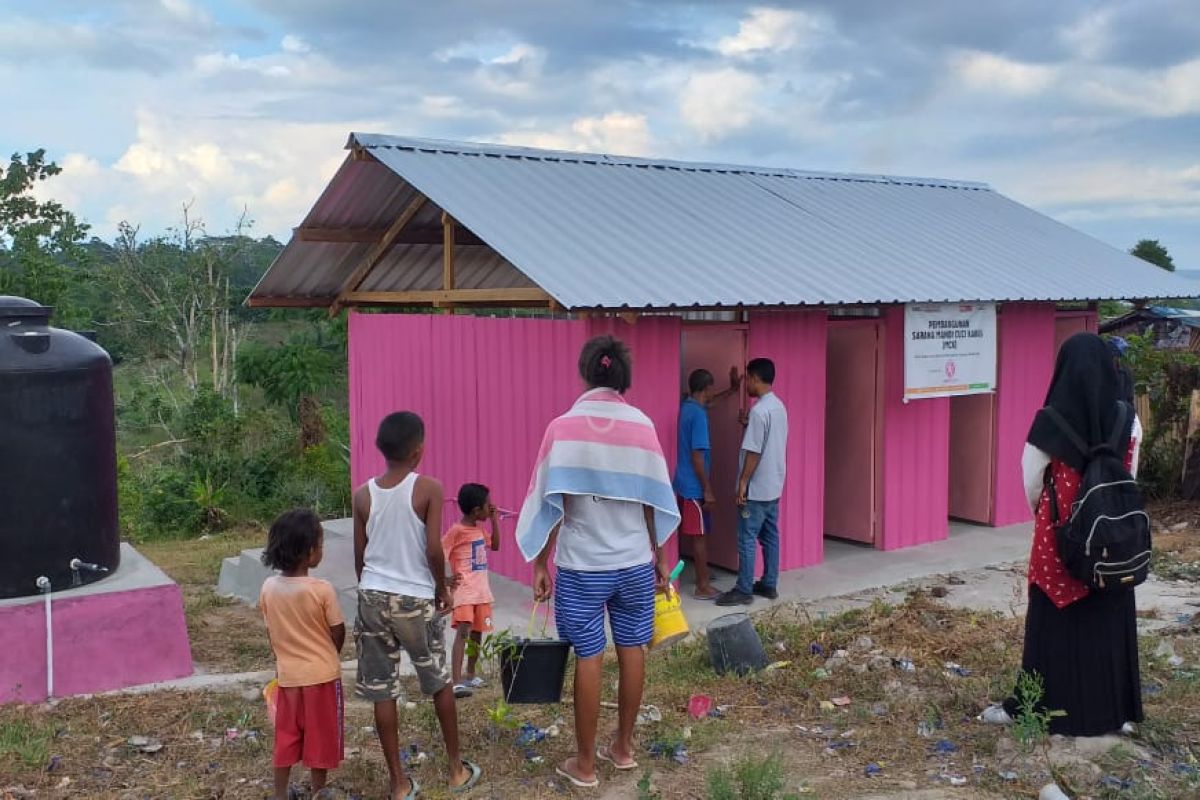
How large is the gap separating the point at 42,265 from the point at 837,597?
16895mm

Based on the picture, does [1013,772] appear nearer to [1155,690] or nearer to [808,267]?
[1155,690]

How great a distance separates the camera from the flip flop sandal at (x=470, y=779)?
4.41 metres

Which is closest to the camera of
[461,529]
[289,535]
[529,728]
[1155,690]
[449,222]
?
[289,535]

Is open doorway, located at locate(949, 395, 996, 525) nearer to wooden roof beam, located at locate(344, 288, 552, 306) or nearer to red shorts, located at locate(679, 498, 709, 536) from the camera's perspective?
red shorts, located at locate(679, 498, 709, 536)

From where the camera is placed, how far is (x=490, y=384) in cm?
841

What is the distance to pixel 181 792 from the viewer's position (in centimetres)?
450

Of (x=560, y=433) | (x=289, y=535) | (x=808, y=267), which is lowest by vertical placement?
(x=289, y=535)

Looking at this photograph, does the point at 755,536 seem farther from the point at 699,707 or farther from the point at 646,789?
the point at 646,789

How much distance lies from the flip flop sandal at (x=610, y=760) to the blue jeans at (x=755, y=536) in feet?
10.0

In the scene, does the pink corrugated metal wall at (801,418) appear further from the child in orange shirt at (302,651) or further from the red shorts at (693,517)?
the child in orange shirt at (302,651)

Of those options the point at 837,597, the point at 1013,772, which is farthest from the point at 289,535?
the point at 837,597

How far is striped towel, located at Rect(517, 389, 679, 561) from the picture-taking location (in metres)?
4.30

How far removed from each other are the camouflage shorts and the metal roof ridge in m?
5.12

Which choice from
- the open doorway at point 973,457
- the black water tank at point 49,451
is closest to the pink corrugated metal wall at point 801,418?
the open doorway at point 973,457
